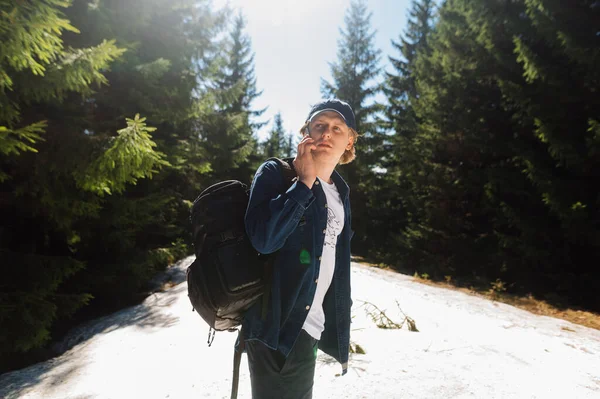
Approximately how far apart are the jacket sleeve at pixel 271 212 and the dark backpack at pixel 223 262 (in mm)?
98

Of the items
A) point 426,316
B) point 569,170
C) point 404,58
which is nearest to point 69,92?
point 426,316

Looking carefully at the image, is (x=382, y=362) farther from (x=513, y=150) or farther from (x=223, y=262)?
(x=513, y=150)

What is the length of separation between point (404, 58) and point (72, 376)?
73.7 ft

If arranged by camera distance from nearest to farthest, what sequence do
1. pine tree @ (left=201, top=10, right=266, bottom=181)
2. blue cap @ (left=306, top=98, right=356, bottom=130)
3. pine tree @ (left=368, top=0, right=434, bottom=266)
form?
blue cap @ (left=306, top=98, right=356, bottom=130) < pine tree @ (left=201, top=10, right=266, bottom=181) < pine tree @ (left=368, top=0, right=434, bottom=266)

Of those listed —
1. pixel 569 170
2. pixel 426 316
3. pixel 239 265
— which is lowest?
pixel 426 316

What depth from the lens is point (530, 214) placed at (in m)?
8.27

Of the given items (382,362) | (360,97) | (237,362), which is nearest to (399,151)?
(360,97)

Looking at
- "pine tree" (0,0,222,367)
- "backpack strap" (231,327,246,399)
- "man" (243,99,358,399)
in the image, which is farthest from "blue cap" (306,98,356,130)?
"pine tree" (0,0,222,367)

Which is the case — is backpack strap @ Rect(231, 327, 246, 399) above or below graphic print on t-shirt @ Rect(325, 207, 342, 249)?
below

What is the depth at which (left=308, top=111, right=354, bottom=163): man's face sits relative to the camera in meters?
1.58

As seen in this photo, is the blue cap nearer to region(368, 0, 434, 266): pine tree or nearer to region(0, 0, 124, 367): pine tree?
region(0, 0, 124, 367): pine tree

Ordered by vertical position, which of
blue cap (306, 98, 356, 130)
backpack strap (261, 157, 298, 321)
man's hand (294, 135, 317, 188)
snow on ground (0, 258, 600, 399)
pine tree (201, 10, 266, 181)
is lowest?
snow on ground (0, 258, 600, 399)

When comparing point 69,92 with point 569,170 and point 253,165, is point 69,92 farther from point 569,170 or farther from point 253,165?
point 253,165

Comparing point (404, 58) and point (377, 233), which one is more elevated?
point (404, 58)
